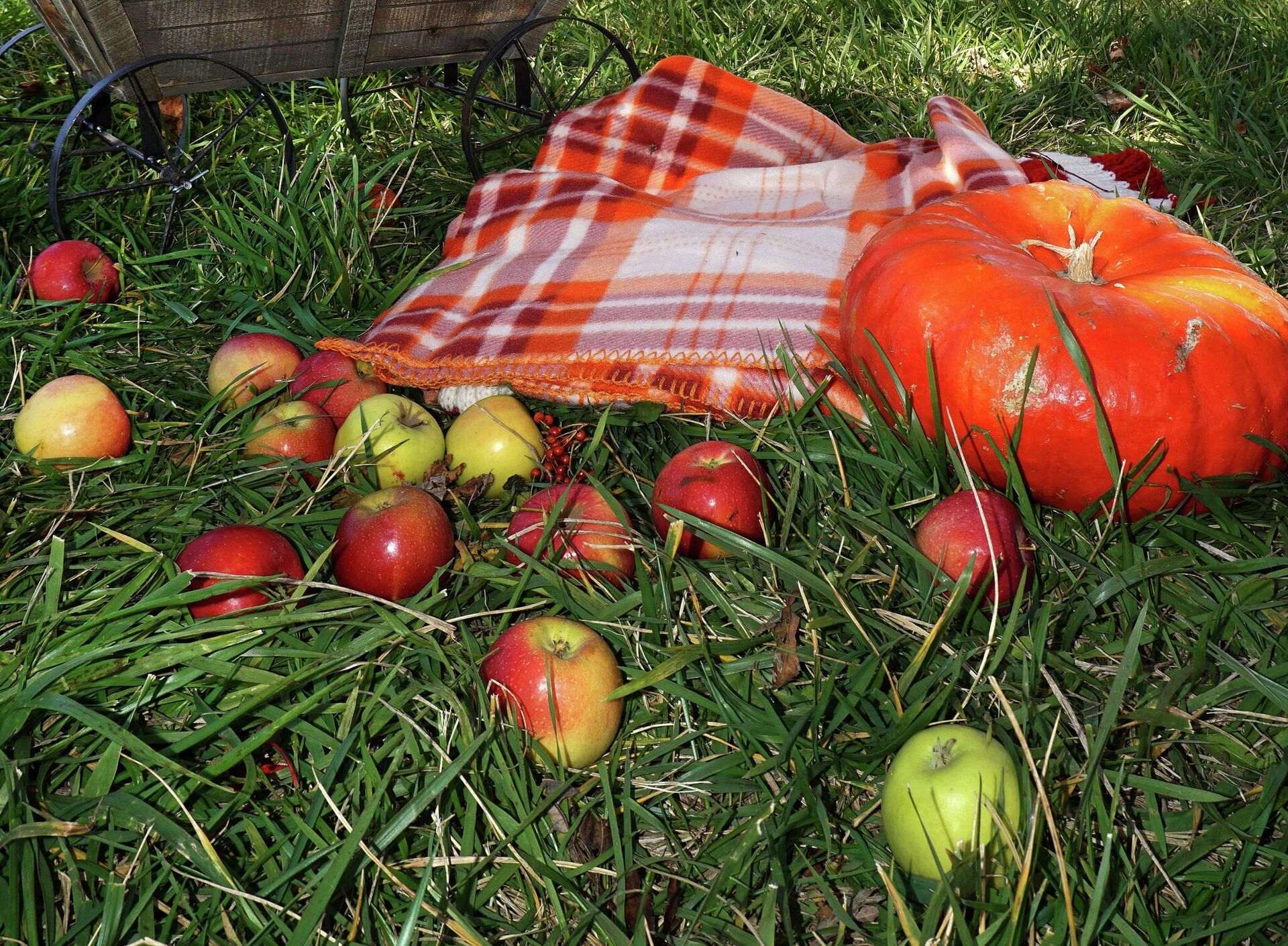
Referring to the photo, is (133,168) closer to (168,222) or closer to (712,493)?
(168,222)

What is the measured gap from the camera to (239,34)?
121 inches

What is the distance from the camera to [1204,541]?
200 centimetres

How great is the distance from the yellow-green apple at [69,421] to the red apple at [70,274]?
→ 0.63 metres

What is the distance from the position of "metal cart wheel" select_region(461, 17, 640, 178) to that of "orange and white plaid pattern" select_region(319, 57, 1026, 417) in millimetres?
316

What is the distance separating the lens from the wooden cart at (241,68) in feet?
9.60

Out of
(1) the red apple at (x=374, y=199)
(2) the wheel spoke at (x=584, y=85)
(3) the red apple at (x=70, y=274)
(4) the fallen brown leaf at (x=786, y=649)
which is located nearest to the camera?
(4) the fallen brown leaf at (x=786, y=649)

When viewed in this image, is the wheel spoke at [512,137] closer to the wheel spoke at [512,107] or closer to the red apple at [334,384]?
the wheel spoke at [512,107]

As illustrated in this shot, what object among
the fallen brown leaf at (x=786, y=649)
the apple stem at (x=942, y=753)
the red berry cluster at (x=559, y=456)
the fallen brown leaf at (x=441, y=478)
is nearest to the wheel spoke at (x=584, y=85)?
the red berry cluster at (x=559, y=456)

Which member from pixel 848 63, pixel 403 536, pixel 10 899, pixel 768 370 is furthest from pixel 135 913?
pixel 848 63

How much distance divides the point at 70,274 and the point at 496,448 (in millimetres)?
1445

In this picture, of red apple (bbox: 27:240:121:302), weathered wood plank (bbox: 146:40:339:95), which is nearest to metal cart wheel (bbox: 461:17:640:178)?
weathered wood plank (bbox: 146:40:339:95)

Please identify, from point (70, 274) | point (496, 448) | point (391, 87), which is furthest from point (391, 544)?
point (391, 87)

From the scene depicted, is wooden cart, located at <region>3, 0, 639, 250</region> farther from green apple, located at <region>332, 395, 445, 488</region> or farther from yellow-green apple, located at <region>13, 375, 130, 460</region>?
green apple, located at <region>332, 395, 445, 488</region>

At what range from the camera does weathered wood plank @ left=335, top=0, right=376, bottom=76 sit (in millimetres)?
3164
